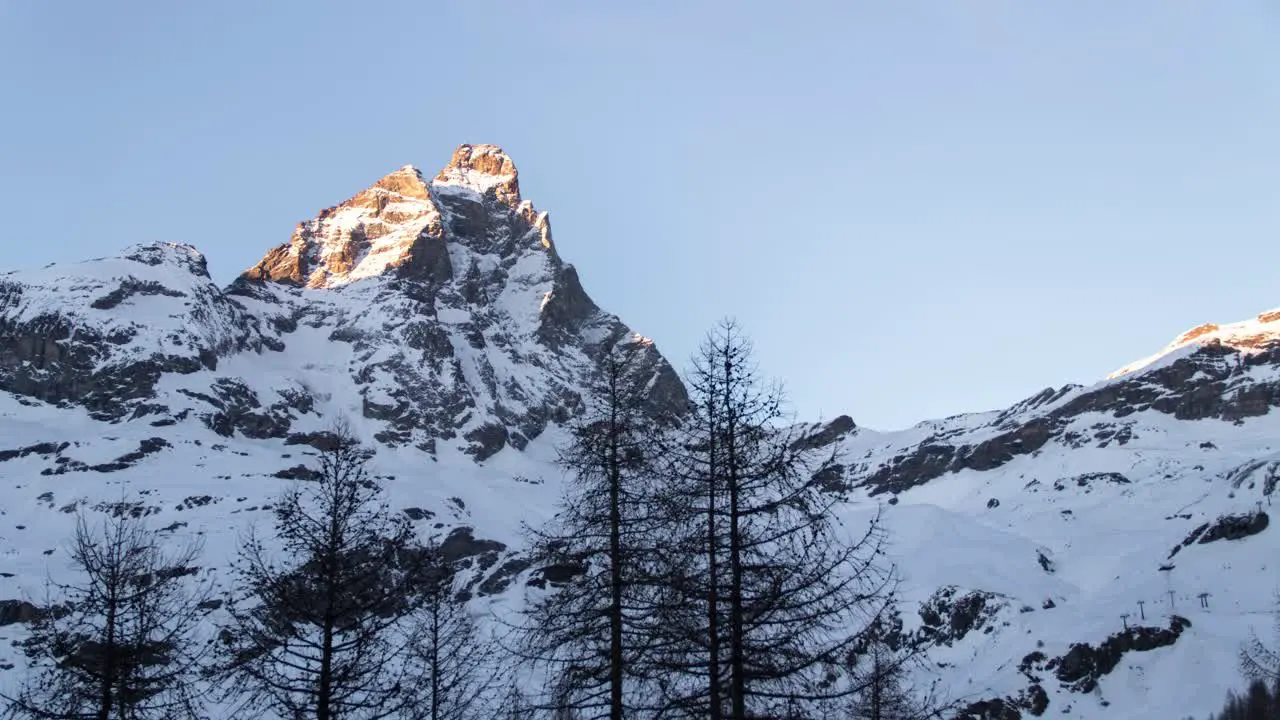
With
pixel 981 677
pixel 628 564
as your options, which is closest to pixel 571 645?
pixel 628 564

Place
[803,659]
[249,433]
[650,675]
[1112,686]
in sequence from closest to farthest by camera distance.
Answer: [803,659]
[650,675]
[1112,686]
[249,433]

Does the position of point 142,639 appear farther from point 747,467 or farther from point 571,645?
point 747,467

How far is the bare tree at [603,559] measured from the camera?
55.4ft

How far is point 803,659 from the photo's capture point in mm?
14820

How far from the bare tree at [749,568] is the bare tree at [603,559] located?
0.94 m

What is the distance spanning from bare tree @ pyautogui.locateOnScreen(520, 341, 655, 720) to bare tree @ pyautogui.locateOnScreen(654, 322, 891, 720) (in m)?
0.94

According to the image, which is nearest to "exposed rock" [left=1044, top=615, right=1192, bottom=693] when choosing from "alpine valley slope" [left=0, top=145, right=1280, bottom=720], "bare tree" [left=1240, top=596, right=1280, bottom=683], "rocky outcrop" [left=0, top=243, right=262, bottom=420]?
"alpine valley slope" [left=0, top=145, right=1280, bottom=720]

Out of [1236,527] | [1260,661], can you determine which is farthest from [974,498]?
[1260,661]

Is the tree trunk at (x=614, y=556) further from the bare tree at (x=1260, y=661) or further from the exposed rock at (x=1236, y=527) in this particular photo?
the exposed rock at (x=1236, y=527)

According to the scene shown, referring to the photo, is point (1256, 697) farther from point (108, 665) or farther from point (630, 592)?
point (108, 665)

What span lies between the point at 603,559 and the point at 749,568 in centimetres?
351

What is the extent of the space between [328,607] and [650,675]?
5.34 m

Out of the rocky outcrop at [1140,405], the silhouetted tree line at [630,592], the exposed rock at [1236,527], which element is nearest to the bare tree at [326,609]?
the silhouetted tree line at [630,592]

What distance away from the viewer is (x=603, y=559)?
18.1m
